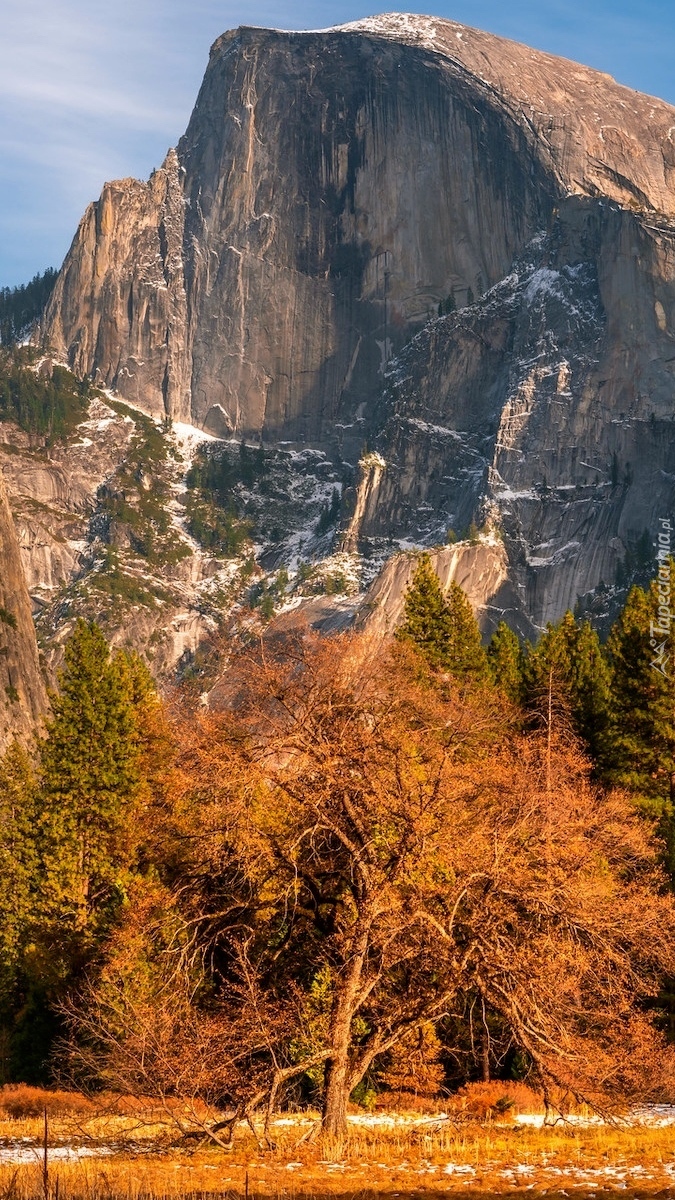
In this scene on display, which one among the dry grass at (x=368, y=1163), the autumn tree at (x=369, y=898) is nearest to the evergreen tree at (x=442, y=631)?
the autumn tree at (x=369, y=898)

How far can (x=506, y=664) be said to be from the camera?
222 ft

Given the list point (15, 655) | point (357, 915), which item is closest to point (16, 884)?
point (357, 915)

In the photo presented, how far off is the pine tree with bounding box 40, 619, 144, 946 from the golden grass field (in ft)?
51.7

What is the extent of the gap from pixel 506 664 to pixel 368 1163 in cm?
4138

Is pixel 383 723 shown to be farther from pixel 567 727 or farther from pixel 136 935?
pixel 567 727

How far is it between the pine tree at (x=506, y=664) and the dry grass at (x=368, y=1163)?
92.8 feet

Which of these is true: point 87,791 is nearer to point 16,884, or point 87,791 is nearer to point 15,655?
point 16,884

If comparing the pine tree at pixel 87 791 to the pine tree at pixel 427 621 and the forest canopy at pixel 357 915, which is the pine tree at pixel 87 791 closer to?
the forest canopy at pixel 357 915

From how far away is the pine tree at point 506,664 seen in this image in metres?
62.2

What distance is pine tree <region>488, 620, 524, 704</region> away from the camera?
62.2 meters

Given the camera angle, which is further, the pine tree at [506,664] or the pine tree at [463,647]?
the pine tree at [463,647]

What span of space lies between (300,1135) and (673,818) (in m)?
25.8

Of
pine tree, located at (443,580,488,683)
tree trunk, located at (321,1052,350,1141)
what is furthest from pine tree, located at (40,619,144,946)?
tree trunk, located at (321,1052,350,1141)

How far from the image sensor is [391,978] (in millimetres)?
33188
